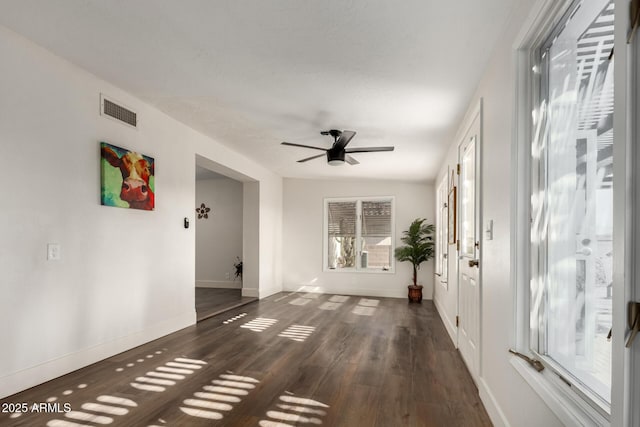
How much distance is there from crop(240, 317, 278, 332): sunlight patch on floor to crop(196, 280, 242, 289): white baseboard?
10.2 feet

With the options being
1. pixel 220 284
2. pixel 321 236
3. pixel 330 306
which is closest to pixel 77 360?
pixel 330 306

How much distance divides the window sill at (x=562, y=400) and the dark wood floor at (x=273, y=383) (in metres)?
0.83

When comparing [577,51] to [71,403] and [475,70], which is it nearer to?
[475,70]

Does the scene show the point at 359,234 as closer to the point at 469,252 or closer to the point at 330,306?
the point at 330,306

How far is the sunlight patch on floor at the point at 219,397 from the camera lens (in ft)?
7.77

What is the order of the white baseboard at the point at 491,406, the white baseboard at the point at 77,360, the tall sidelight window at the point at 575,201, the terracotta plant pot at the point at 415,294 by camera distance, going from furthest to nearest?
the terracotta plant pot at the point at 415,294 → the white baseboard at the point at 77,360 → the white baseboard at the point at 491,406 → the tall sidelight window at the point at 575,201

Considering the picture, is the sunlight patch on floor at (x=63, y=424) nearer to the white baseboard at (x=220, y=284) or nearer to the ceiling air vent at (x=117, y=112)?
the ceiling air vent at (x=117, y=112)

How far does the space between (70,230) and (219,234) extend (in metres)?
5.36

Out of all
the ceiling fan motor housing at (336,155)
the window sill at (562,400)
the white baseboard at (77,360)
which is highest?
the ceiling fan motor housing at (336,155)

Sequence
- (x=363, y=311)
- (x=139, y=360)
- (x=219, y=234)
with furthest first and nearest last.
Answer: (x=219, y=234)
(x=363, y=311)
(x=139, y=360)

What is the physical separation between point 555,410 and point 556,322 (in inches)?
15.6

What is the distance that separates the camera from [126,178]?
3613mm

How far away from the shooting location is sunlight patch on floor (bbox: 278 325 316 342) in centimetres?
418

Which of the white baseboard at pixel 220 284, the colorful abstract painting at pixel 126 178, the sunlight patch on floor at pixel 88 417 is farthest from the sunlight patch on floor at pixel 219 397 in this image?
the white baseboard at pixel 220 284
